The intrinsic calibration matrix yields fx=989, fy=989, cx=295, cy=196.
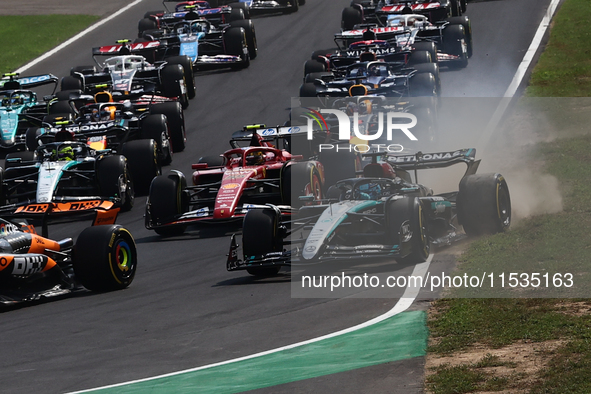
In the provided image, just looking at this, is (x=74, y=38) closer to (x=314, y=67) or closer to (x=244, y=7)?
(x=244, y=7)

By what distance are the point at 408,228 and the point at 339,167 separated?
5.05 metres

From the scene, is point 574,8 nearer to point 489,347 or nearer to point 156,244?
point 156,244

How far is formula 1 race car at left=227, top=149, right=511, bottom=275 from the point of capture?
13875mm

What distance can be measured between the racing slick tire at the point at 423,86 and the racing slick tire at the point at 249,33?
10.4m

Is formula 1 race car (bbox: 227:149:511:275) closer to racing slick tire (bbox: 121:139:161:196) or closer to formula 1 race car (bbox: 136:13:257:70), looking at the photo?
racing slick tire (bbox: 121:139:161:196)

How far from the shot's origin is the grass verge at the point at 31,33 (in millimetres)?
38969

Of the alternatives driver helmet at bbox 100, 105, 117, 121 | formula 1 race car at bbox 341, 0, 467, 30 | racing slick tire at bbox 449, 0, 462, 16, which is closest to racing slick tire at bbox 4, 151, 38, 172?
driver helmet at bbox 100, 105, 117, 121

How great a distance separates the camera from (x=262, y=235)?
47.1 feet

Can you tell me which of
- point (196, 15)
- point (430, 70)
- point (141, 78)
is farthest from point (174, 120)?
point (196, 15)

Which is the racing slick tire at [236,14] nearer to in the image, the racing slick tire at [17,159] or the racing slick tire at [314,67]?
the racing slick tire at [314,67]

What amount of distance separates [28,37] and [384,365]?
1395 inches

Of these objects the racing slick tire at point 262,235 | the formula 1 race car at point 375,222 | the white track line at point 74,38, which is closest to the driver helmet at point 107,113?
the formula 1 race car at point 375,222

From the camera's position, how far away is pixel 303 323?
11.5m

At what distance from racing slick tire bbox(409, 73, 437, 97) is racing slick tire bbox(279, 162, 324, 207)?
280 inches
